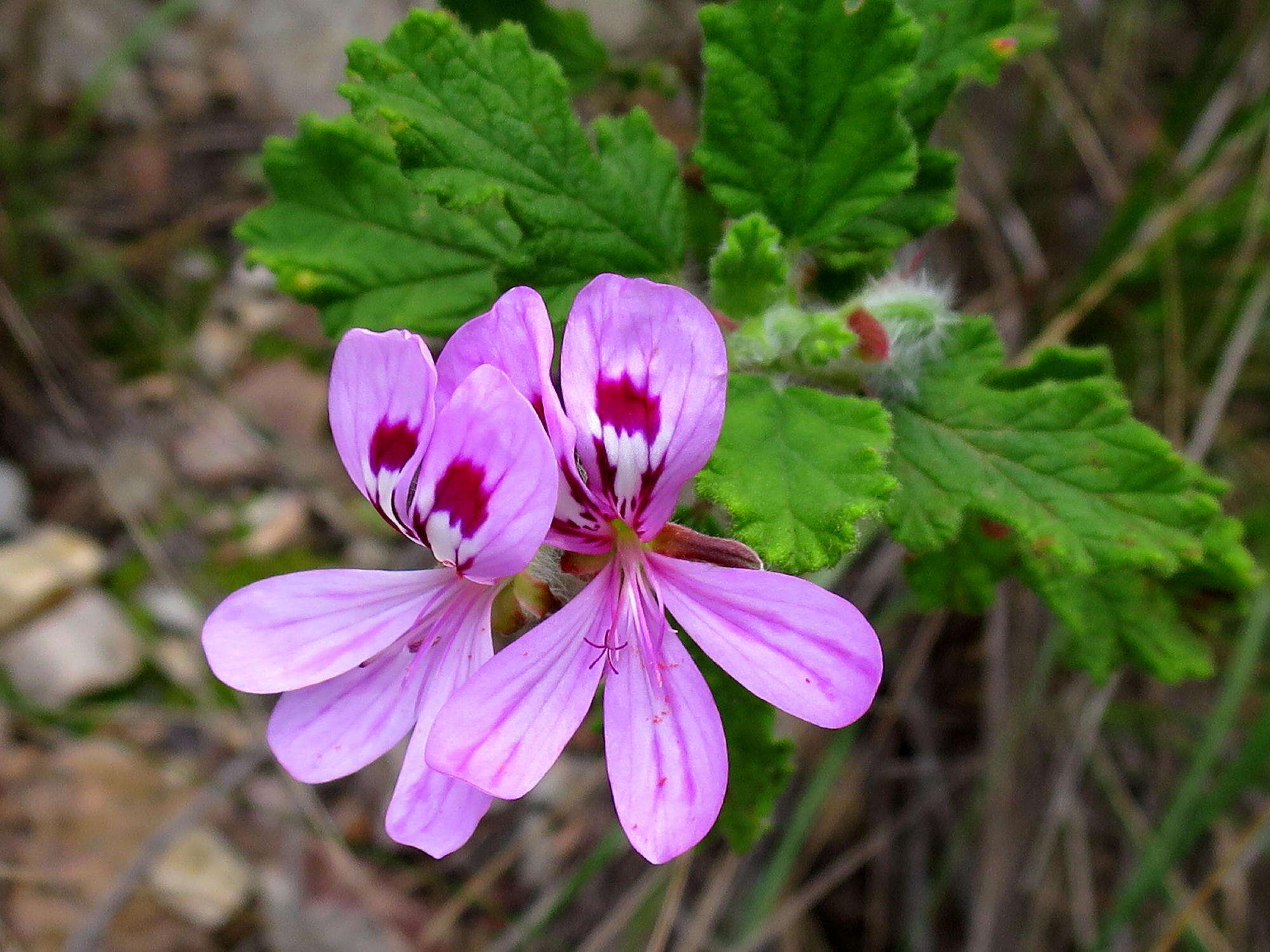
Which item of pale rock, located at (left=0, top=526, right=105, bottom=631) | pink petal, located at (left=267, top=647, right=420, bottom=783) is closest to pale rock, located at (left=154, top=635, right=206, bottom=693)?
pale rock, located at (left=0, top=526, right=105, bottom=631)

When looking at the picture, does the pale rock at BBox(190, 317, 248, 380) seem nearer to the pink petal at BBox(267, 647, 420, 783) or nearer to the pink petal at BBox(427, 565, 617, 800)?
the pink petal at BBox(267, 647, 420, 783)

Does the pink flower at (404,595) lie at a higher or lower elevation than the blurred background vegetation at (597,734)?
higher

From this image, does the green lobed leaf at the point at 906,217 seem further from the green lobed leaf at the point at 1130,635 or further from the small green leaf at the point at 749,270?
the green lobed leaf at the point at 1130,635

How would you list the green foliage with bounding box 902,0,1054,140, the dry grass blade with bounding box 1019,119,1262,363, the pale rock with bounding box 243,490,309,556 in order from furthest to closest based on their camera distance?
1. the pale rock with bounding box 243,490,309,556
2. the dry grass blade with bounding box 1019,119,1262,363
3. the green foliage with bounding box 902,0,1054,140

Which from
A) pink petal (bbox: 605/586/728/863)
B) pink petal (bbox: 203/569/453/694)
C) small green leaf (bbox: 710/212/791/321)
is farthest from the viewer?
small green leaf (bbox: 710/212/791/321)

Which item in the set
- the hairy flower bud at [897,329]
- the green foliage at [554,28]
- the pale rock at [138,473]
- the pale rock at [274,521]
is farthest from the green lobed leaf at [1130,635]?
the pale rock at [138,473]

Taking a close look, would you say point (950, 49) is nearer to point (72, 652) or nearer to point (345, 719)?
point (345, 719)

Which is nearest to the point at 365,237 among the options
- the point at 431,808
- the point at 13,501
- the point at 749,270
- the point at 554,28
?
the point at 554,28
